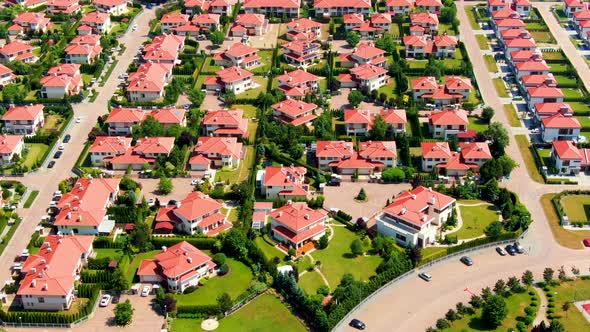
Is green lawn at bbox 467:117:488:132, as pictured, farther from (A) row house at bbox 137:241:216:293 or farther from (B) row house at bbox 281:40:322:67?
(A) row house at bbox 137:241:216:293

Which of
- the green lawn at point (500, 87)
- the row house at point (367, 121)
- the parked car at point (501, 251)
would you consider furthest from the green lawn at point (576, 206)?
the green lawn at point (500, 87)

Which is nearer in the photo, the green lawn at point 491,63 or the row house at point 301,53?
the green lawn at point 491,63

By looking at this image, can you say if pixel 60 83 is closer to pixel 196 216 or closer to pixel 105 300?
pixel 196 216

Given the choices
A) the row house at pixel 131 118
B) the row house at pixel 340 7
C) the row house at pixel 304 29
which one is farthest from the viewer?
the row house at pixel 340 7

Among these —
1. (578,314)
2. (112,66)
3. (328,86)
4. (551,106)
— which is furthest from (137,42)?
(578,314)

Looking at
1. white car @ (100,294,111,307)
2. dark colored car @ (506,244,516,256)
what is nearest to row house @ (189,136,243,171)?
white car @ (100,294,111,307)

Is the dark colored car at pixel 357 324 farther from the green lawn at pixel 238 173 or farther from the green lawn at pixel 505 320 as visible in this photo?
the green lawn at pixel 238 173

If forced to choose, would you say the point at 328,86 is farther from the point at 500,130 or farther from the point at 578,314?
the point at 578,314
